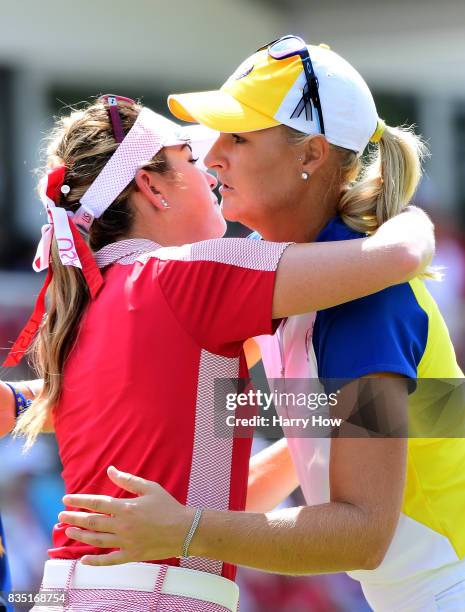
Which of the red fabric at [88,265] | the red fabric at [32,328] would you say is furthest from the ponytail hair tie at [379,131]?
the red fabric at [32,328]

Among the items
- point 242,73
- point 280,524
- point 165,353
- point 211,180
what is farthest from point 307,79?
point 280,524

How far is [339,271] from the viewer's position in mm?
1971

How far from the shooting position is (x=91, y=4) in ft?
30.3

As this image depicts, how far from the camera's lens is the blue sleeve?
2.00 meters

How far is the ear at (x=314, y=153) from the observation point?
230cm

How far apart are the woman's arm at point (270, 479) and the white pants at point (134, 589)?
0.60m

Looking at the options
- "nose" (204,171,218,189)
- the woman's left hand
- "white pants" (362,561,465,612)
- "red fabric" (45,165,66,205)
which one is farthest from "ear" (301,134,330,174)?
"white pants" (362,561,465,612)

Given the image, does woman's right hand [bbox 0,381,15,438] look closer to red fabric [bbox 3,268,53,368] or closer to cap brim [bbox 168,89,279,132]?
red fabric [bbox 3,268,53,368]

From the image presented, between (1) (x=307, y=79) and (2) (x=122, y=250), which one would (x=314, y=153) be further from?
(2) (x=122, y=250)

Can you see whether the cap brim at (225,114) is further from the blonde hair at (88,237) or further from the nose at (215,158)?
the blonde hair at (88,237)

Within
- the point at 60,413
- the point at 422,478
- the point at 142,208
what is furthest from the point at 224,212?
the point at 422,478

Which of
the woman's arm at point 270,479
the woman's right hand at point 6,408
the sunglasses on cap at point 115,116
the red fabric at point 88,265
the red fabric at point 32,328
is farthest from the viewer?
the woman's arm at point 270,479

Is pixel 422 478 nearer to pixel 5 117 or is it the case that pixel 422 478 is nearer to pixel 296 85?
pixel 296 85

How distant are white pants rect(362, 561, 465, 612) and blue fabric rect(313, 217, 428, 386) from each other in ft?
1.57
